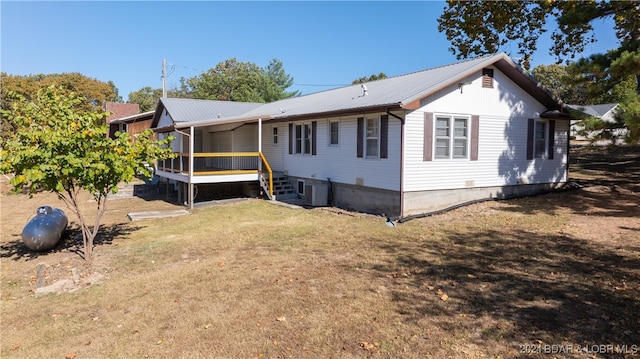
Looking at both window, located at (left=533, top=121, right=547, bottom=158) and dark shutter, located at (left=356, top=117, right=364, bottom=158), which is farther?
window, located at (left=533, top=121, right=547, bottom=158)

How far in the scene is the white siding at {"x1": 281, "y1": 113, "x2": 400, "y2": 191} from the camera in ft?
41.1

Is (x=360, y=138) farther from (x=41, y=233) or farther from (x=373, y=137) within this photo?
(x=41, y=233)

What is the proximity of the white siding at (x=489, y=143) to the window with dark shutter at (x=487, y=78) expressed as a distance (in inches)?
7.2

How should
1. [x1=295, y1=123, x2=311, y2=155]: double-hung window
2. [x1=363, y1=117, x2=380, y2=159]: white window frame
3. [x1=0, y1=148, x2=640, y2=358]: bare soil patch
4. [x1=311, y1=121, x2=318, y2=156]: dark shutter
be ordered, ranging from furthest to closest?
[x1=295, y1=123, x2=311, y2=155]: double-hung window
[x1=311, y1=121, x2=318, y2=156]: dark shutter
[x1=363, y1=117, x2=380, y2=159]: white window frame
[x1=0, y1=148, x2=640, y2=358]: bare soil patch

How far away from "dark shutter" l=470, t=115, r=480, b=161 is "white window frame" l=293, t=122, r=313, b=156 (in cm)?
609

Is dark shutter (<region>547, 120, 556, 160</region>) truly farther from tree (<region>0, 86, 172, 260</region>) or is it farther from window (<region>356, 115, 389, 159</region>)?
tree (<region>0, 86, 172, 260</region>)

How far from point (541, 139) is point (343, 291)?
1220 centimetres

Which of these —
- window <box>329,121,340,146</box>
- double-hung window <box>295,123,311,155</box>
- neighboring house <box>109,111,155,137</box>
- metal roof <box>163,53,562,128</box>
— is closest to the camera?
metal roof <box>163,53,562,128</box>

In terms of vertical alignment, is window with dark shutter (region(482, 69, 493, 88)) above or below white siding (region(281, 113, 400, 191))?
above

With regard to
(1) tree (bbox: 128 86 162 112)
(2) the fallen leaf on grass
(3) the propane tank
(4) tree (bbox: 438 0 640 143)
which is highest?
(1) tree (bbox: 128 86 162 112)

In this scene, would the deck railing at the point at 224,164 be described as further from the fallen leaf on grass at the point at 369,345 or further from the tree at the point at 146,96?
the tree at the point at 146,96

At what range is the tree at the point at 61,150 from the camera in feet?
25.9

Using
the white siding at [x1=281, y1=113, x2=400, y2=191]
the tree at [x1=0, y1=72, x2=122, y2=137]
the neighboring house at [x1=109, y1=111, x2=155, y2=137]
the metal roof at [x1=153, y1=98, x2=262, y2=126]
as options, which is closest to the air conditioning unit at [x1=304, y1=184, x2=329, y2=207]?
the white siding at [x1=281, y1=113, x2=400, y2=191]

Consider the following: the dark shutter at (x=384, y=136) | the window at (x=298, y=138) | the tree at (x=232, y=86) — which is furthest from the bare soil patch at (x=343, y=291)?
the tree at (x=232, y=86)
